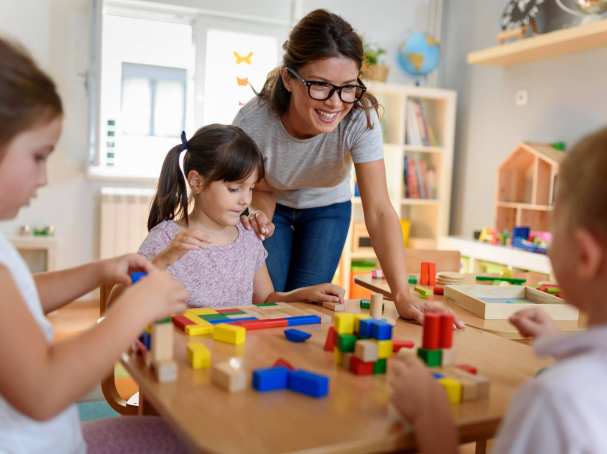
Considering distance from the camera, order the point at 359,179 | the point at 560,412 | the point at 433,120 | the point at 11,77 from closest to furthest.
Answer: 1. the point at 560,412
2. the point at 11,77
3. the point at 359,179
4. the point at 433,120

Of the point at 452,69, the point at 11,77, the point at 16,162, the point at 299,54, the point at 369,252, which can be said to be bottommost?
the point at 369,252

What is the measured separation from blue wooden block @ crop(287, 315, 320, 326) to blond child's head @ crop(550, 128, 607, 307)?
643 mm

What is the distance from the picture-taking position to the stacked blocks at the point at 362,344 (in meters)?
0.96

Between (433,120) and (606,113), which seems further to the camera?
(433,120)

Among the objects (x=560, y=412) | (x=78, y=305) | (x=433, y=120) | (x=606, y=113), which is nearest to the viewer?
(x=560, y=412)

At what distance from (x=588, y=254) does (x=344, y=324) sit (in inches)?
17.0

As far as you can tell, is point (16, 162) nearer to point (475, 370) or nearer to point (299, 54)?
point (475, 370)

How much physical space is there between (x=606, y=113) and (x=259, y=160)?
2.58 meters

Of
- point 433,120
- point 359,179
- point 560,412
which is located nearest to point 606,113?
point 433,120

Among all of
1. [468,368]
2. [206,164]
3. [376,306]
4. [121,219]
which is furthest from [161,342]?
[121,219]

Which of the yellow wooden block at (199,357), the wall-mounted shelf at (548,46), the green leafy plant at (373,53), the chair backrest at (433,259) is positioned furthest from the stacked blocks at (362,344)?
the green leafy plant at (373,53)

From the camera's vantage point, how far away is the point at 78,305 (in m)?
4.40

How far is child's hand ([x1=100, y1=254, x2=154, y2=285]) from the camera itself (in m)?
1.12

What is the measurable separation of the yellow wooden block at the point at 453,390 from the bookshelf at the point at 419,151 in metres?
3.60
